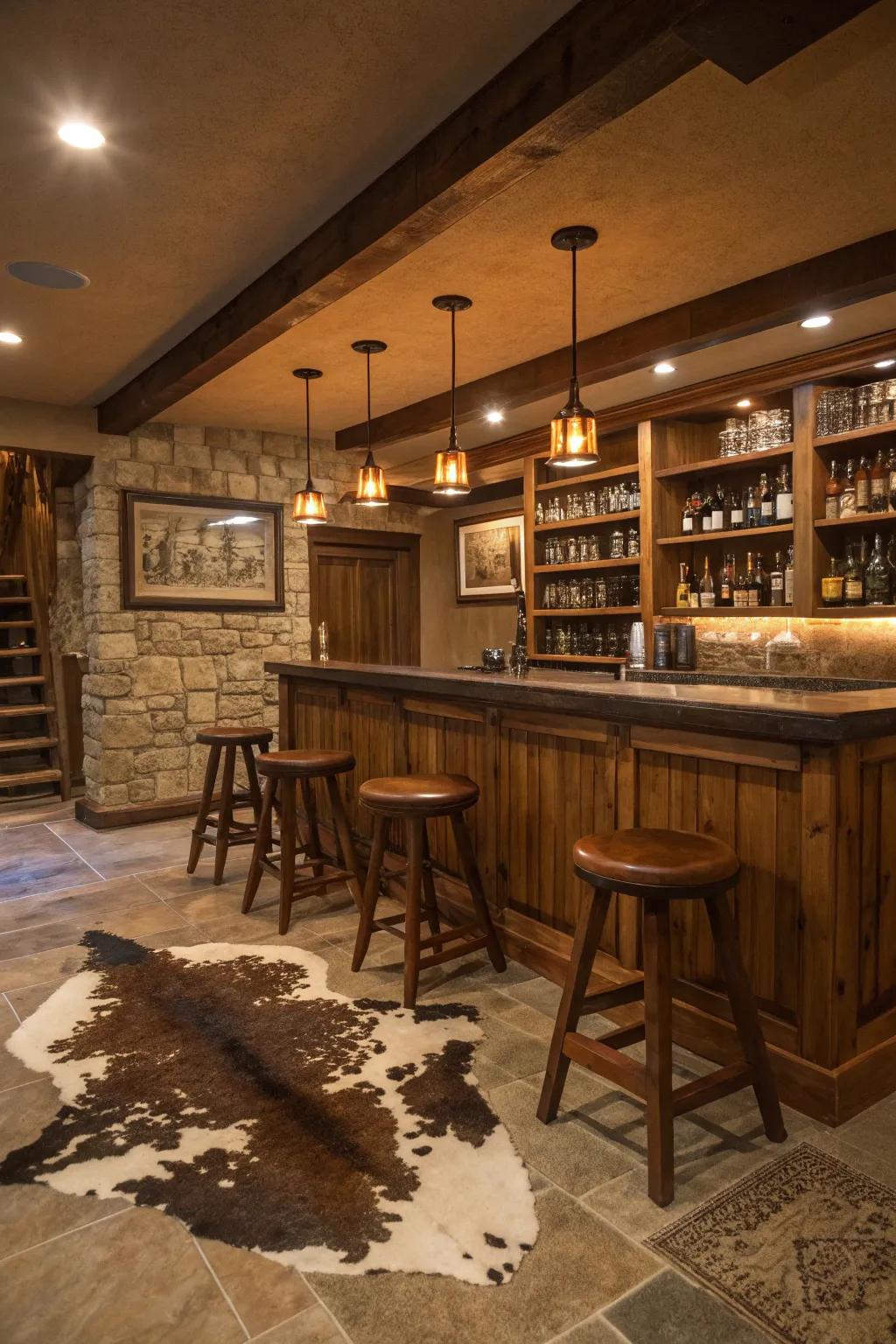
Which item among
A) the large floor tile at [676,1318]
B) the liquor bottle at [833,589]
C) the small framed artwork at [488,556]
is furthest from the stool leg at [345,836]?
the small framed artwork at [488,556]

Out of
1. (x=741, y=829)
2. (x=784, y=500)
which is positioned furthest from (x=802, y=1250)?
(x=784, y=500)

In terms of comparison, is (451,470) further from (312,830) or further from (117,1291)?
(117,1291)

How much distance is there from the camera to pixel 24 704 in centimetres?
679

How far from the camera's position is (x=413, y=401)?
5348mm

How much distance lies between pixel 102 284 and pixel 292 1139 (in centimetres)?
325

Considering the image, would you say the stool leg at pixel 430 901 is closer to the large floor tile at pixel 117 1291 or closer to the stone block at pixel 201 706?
the large floor tile at pixel 117 1291

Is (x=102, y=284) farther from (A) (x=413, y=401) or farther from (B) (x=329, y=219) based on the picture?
(A) (x=413, y=401)

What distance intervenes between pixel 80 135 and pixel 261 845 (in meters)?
2.65

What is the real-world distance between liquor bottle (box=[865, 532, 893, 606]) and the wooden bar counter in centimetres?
187

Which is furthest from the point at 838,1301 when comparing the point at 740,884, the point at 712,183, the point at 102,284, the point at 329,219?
the point at 102,284

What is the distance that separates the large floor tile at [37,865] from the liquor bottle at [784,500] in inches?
159

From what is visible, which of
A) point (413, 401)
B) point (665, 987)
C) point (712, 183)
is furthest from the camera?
point (413, 401)

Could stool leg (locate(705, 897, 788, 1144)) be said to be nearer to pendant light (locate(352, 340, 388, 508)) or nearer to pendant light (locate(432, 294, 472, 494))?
pendant light (locate(432, 294, 472, 494))

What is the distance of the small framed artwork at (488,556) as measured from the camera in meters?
6.88
